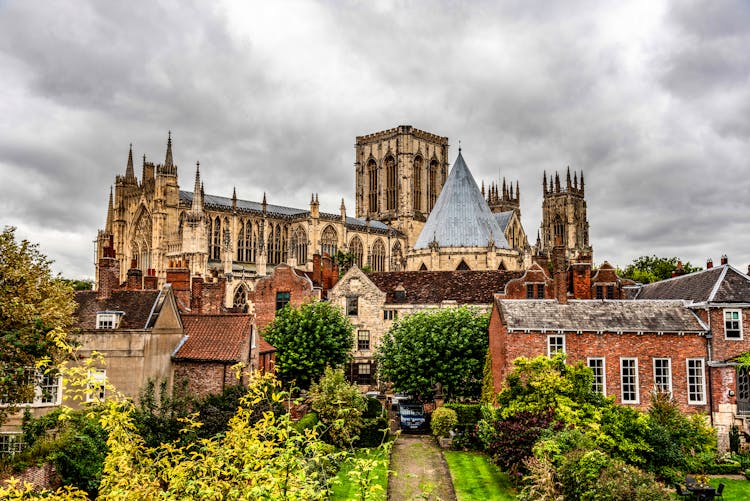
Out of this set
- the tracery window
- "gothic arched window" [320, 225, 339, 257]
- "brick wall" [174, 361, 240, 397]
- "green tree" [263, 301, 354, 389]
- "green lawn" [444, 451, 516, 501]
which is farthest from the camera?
the tracery window

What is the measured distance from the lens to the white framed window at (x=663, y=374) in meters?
33.1

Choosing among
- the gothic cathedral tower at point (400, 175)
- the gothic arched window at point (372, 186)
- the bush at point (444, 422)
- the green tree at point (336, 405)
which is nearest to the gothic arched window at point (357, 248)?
the gothic cathedral tower at point (400, 175)

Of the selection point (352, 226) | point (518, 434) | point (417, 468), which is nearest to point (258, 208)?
point (352, 226)

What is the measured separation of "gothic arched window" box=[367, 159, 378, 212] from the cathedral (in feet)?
0.63

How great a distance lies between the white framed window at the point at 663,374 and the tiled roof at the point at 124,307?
2378cm

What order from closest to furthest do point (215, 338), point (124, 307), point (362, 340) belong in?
1. point (124, 307)
2. point (215, 338)
3. point (362, 340)

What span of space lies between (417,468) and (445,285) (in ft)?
80.2

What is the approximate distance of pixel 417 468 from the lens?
29.0 meters

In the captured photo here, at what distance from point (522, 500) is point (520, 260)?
57953mm

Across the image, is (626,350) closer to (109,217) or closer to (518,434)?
(518,434)

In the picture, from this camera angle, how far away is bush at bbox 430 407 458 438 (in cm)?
3394

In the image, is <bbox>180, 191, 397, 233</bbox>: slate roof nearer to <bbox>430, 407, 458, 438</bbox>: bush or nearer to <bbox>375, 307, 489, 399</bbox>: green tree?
<bbox>375, 307, 489, 399</bbox>: green tree

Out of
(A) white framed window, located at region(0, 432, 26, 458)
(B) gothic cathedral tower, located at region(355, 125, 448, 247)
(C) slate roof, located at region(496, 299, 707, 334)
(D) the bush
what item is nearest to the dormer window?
(A) white framed window, located at region(0, 432, 26, 458)

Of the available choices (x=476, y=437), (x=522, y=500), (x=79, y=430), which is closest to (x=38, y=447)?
(x=79, y=430)
